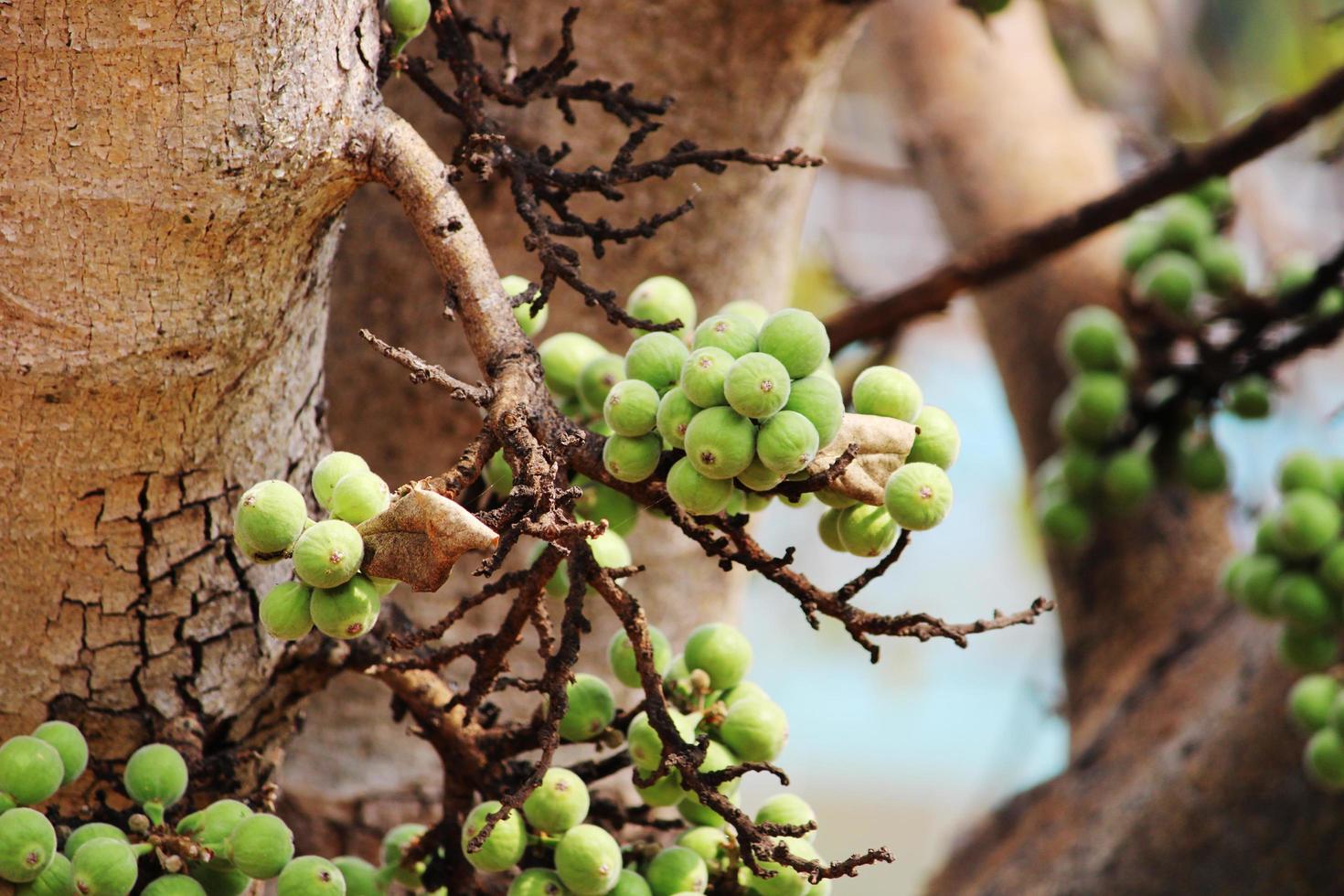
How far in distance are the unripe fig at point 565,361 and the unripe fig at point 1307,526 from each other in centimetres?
146

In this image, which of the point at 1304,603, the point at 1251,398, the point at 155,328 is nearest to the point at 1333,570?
the point at 1304,603

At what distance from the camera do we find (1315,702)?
2.17 m

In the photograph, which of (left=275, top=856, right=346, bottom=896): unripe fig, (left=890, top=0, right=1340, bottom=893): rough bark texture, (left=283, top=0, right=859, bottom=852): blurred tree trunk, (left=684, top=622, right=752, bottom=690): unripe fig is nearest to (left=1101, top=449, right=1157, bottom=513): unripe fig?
(left=890, top=0, right=1340, bottom=893): rough bark texture

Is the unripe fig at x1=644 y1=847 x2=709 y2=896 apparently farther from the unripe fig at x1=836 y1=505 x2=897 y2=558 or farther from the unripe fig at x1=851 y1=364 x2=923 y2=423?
the unripe fig at x1=851 y1=364 x2=923 y2=423

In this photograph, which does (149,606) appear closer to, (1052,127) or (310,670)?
(310,670)

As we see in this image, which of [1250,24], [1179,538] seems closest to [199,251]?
[1179,538]

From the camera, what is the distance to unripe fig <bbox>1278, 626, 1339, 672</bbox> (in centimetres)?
224

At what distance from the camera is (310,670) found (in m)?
1.44

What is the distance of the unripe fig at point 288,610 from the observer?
1.10 metres

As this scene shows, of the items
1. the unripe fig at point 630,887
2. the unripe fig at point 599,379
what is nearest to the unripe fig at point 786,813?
the unripe fig at point 630,887

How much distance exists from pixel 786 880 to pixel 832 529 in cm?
34

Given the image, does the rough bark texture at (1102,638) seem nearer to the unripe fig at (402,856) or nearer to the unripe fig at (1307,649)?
the unripe fig at (1307,649)

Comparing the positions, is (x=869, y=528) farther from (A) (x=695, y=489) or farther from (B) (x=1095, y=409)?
(B) (x=1095, y=409)

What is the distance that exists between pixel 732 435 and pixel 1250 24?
8211 millimetres
